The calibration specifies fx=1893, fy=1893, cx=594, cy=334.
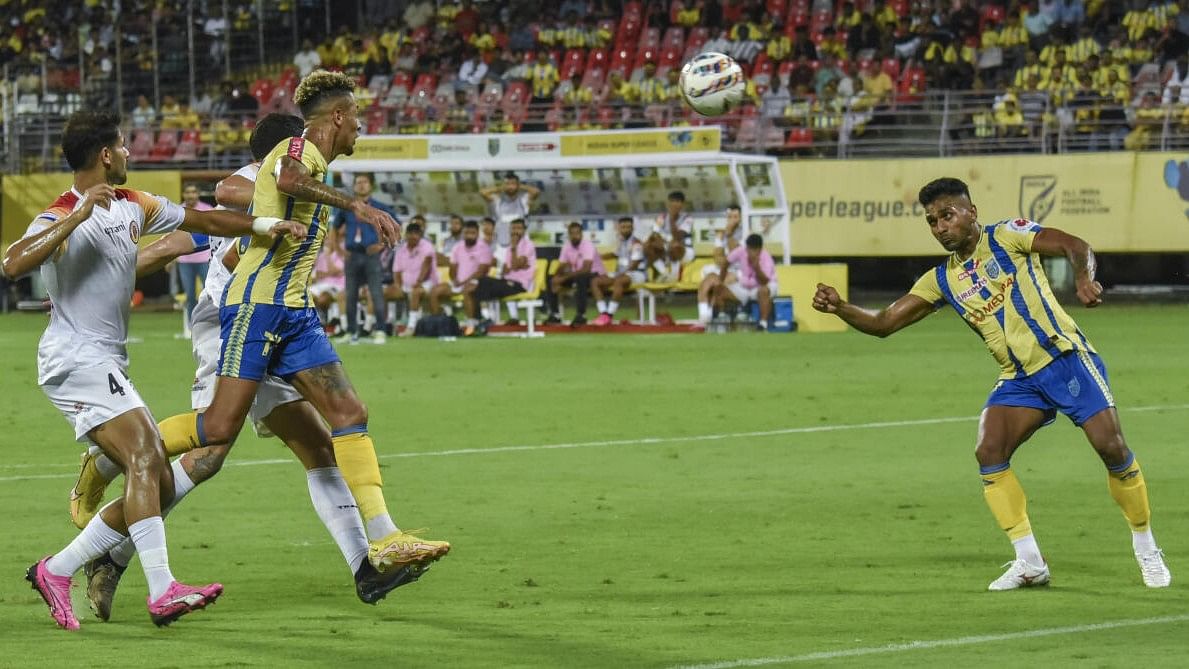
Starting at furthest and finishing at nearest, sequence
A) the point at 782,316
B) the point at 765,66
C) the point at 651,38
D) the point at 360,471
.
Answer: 1. the point at 651,38
2. the point at 765,66
3. the point at 782,316
4. the point at 360,471

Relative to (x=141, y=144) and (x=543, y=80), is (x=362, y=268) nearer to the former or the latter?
(x=543, y=80)

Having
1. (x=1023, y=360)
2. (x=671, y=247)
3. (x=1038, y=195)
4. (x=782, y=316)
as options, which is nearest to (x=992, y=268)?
(x=1023, y=360)

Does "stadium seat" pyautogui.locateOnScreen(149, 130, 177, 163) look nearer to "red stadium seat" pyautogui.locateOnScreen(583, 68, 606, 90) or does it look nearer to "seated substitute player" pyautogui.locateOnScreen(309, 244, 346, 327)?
"red stadium seat" pyautogui.locateOnScreen(583, 68, 606, 90)

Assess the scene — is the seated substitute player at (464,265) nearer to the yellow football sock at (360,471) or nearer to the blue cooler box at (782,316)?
the blue cooler box at (782,316)

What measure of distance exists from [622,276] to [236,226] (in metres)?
20.7

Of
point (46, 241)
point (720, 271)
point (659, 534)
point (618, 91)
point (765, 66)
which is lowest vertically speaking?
point (720, 271)

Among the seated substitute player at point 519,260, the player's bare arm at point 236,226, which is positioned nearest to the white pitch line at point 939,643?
the player's bare arm at point 236,226

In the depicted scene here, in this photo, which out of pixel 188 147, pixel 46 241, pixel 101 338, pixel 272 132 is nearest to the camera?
pixel 46 241

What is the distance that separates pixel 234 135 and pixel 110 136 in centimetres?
3071

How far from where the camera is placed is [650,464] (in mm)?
13180

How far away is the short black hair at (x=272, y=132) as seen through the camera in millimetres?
9008

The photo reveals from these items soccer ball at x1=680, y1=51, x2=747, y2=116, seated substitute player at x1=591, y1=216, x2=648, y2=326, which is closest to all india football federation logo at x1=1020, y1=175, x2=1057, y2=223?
seated substitute player at x1=591, y1=216, x2=648, y2=326

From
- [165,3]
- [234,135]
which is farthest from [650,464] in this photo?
[165,3]

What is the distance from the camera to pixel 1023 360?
8.63 m
